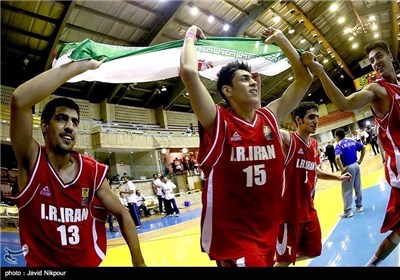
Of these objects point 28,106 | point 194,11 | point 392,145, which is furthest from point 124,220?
point 194,11

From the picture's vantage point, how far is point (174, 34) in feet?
55.9

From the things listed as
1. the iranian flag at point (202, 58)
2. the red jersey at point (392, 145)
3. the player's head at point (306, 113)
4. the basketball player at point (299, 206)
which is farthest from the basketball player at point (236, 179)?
the iranian flag at point (202, 58)

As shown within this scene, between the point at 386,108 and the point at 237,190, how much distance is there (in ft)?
5.28

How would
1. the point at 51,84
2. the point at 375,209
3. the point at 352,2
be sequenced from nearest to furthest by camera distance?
the point at 51,84, the point at 375,209, the point at 352,2

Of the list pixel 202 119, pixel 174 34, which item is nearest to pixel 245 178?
pixel 202 119

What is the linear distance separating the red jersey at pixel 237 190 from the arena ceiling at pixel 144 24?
13222mm

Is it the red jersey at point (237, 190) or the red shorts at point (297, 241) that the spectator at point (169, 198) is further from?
the red jersey at point (237, 190)

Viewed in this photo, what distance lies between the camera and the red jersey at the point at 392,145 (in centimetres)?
246

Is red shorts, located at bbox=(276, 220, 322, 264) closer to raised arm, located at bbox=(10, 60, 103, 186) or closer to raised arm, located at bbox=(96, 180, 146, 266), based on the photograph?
raised arm, located at bbox=(96, 180, 146, 266)

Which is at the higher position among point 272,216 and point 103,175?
point 103,175

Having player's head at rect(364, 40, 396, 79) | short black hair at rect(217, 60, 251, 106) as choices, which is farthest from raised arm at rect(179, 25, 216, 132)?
player's head at rect(364, 40, 396, 79)

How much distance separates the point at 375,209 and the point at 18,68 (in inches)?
682

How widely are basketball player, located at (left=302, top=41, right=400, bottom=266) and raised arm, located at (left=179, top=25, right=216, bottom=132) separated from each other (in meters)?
1.09
